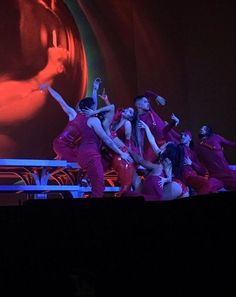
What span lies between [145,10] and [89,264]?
554cm

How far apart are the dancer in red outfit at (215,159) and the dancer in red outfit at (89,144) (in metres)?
1.50

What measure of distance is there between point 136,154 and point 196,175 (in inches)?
35.2

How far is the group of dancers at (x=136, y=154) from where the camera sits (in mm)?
5414

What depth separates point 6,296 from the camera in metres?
3.10

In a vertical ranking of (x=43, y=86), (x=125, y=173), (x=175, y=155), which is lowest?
(x=125, y=173)

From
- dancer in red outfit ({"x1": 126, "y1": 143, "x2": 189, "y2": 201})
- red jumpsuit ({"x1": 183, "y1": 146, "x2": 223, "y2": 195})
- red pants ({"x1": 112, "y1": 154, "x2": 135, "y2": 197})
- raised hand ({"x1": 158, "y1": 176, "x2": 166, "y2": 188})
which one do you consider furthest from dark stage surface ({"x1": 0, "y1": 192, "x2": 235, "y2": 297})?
red jumpsuit ({"x1": 183, "y1": 146, "x2": 223, "y2": 195})

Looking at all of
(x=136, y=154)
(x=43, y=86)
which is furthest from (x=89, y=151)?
(x=43, y=86)

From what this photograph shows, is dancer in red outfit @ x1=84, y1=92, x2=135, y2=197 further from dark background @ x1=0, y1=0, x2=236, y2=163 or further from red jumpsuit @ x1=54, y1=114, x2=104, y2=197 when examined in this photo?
dark background @ x1=0, y1=0, x2=236, y2=163

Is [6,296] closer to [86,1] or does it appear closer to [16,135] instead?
[16,135]

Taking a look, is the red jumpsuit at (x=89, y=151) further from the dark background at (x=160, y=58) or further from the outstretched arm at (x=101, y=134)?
the dark background at (x=160, y=58)

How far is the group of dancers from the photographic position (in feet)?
17.8

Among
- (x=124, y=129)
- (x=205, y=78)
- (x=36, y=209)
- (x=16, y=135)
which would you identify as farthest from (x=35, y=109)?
(x=36, y=209)

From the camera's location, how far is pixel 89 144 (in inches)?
214

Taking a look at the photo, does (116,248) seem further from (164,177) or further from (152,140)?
(152,140)
